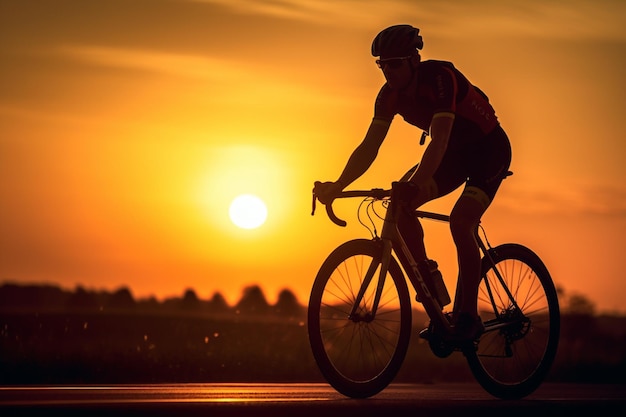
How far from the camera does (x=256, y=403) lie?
250 inches

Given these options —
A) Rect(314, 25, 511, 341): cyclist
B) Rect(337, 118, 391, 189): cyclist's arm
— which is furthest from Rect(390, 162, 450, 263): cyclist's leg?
Rect(337, 118, 391, 189): cyclist's arm

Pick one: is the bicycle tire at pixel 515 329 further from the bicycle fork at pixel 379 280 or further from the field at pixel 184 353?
the field at pixel 184 353

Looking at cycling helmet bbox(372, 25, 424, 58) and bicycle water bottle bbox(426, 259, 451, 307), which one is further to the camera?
bicycle water bottle bbox(426, 259, 451, 307)

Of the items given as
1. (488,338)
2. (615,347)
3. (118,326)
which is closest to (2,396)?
(488,338)

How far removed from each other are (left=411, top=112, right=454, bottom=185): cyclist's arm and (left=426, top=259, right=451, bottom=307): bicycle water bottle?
79cm

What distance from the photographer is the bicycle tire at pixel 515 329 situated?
8953mm

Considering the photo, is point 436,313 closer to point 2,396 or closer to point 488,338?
point 488,338

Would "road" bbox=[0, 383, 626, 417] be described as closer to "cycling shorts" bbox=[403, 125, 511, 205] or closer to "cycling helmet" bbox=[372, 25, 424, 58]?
"cycling shorts" bbox=[403, 125, 511, 205]

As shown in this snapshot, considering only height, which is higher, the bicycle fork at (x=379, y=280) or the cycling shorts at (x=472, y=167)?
the cycling shorts at (x=472, y=167)

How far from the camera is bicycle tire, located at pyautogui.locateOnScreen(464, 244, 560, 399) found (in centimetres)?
895

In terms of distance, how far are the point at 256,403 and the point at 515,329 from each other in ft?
11.2

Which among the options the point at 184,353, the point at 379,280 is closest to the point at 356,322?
the point at 379,280

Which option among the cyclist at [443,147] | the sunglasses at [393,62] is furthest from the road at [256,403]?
the sunglasses at [393,62]

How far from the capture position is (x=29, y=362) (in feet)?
38.2
